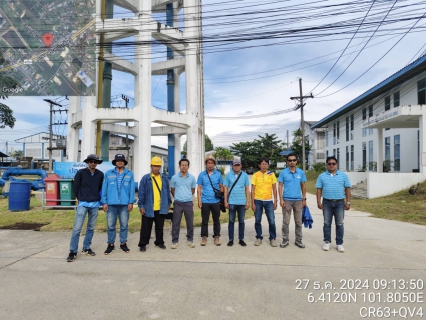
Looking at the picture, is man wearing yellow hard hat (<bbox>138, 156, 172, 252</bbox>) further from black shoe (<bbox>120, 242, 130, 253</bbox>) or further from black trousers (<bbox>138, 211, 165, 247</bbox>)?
black shoe (<bbox>120, 242, 130, 253</bbox>)

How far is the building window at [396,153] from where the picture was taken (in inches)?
826

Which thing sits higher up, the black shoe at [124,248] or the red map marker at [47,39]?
the red map marker at [47,39]

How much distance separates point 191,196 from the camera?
5.74m

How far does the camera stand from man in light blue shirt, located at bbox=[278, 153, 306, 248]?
18.4 feet

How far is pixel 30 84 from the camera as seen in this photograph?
13.2m

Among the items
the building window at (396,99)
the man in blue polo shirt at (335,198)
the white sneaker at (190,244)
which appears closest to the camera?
the man in blue polo shirt at (335,198)

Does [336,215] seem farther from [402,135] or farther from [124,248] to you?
[402,135]

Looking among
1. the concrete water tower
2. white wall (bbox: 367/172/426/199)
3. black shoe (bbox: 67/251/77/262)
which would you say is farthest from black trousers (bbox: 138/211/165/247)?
white wall (bbox: 367/172/426/199)

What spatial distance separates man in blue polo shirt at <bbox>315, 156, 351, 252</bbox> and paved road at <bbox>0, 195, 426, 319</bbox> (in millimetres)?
322

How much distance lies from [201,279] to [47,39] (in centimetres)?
1409

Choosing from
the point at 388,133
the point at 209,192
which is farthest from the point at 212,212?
the point at 388,133

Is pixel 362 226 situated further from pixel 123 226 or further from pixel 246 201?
pixel 123 226

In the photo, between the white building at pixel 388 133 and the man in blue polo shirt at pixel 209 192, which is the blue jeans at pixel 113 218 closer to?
the man in blue polo shirt at pixel 209 192
